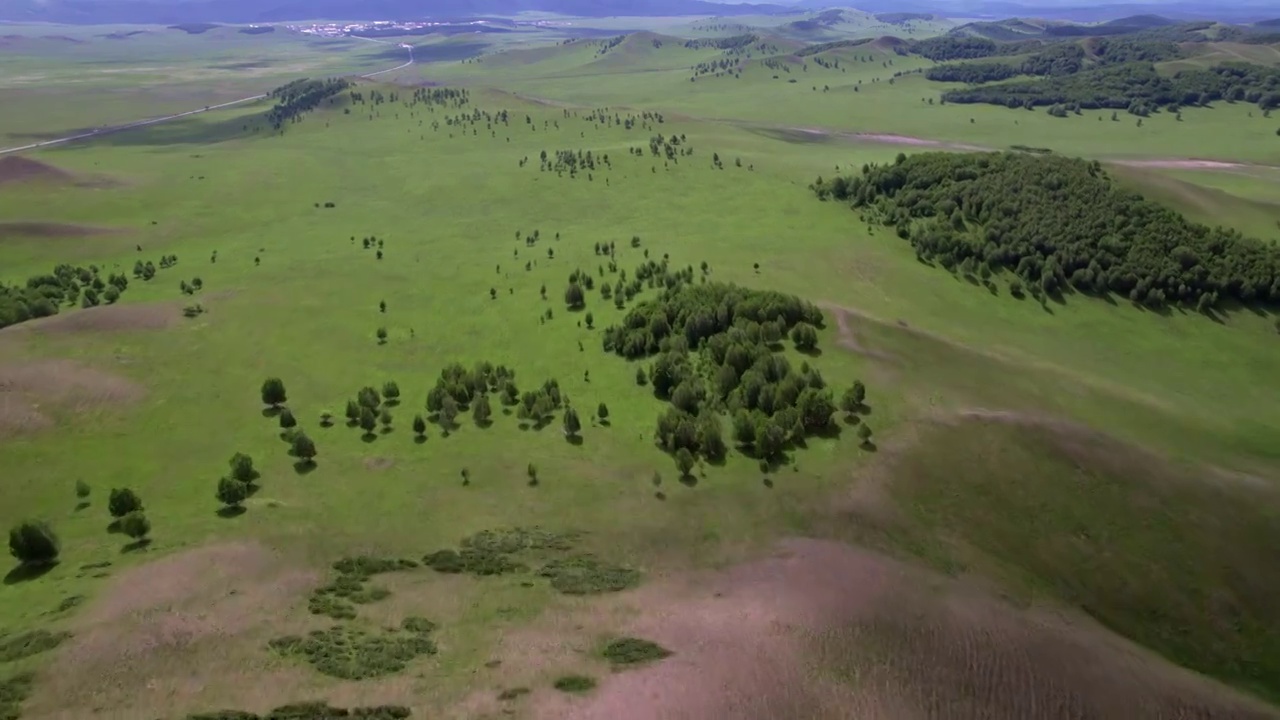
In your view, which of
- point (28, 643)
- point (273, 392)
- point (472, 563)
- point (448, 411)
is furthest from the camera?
point (273, 392)

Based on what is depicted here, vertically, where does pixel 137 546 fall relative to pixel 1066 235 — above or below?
below

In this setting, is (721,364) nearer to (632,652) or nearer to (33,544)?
(632,652)

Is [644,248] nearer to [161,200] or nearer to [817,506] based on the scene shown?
[817,506]

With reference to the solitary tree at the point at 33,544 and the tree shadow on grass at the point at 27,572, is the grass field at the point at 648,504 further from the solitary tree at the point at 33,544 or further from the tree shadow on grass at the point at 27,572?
the solitary tree at the point at 33,544

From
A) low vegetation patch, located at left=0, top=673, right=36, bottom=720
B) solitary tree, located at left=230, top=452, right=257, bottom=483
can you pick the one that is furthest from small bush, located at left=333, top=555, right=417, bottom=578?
low vegetation patch, located at left=0, top=673, right=36, bottom=720

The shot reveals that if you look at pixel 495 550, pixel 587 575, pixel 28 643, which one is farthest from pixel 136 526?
pixel 587 575

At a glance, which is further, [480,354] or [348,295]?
[348,295]

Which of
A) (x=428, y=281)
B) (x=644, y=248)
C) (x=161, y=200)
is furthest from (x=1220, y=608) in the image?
(x=161, y=200)
